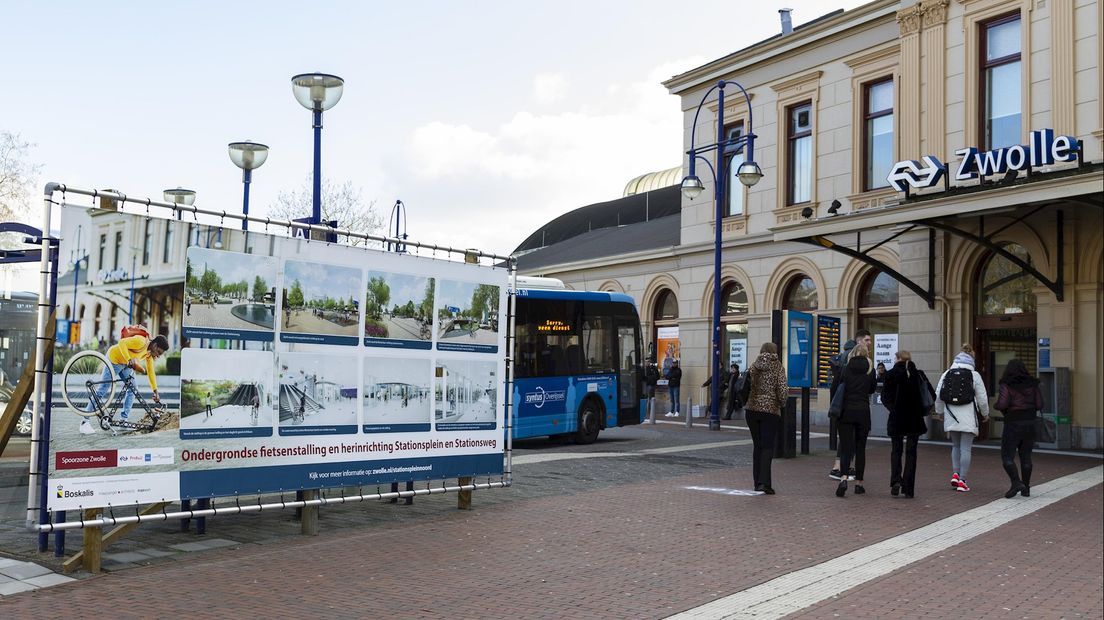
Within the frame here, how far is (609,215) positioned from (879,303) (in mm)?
26512

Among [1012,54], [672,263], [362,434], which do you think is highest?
[1012,54]

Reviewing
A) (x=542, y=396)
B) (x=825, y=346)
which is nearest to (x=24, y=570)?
(x=542, y=396)

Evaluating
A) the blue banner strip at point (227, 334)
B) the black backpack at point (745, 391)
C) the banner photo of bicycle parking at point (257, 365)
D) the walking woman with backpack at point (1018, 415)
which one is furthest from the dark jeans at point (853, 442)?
the blue banner strip at point (227, 334)

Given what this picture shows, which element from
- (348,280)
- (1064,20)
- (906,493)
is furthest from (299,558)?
(1064,20)

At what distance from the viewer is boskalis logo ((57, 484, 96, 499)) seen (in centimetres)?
678

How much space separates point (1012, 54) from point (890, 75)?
4340 mm

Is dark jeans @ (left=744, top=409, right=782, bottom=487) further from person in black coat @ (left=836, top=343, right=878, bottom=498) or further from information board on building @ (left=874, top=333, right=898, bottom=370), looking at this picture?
information board on building @ (left=874, top=333, right=898, bottom=370)

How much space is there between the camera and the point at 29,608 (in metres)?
6.13

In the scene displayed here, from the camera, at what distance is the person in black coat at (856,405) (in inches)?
456

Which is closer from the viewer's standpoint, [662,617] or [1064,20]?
[662,617]

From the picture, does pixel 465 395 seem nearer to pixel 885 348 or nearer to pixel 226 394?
pixel 226 394

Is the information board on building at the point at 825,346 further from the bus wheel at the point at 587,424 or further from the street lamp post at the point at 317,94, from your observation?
the street lamp post at the point at 317,94

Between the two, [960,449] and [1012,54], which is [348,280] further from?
[1012,54]

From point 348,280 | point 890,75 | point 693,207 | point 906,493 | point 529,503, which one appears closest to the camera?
point 348,280
